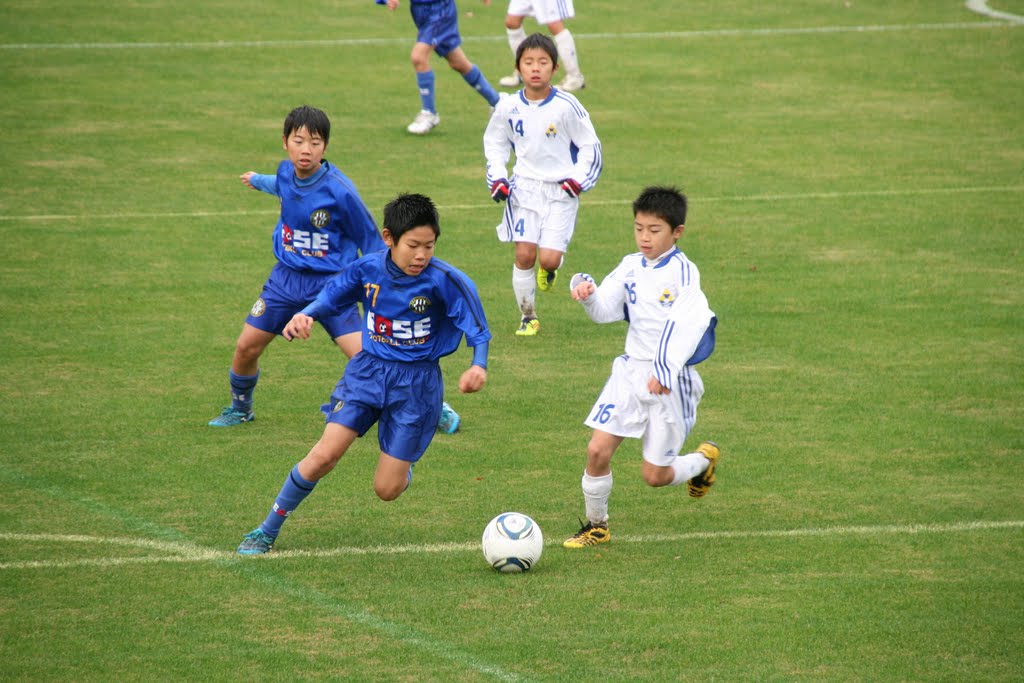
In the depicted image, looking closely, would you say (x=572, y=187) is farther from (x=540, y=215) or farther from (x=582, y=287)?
(x=582, y=287)

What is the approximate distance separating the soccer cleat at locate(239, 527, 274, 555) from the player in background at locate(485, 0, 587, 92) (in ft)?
38.9

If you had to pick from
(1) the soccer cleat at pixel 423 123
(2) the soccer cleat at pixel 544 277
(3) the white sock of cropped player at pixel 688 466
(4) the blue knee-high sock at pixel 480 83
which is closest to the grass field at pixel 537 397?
(1) the soccer cleat at pixel 423 123

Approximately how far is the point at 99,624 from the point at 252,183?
11.4 ft

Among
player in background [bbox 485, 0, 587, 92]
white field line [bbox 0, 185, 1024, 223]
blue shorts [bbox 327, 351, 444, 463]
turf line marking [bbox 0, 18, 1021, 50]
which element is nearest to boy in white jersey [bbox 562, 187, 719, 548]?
blue shorts [bbox 327, 351, 444, 463]

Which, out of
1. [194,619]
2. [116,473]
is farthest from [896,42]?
[194,619]

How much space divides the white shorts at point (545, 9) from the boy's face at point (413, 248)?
11.9 m

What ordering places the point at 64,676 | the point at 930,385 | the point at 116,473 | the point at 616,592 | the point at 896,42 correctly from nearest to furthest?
the point at 64,676 → the point at 616,592 → the point at 116,473 → the point at 930,385 → the point at 896,42

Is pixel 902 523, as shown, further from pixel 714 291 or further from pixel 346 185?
pixel 714 291

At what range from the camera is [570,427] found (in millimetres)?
9242

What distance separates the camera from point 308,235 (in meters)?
8.66

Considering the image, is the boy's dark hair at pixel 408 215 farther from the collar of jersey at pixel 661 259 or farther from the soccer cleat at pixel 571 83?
the soccer cleat at pixel 571 83

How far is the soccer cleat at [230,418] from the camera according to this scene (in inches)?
363

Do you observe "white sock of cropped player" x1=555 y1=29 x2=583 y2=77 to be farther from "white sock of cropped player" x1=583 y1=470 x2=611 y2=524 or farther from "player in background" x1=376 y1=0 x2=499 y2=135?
"white sock of cropped player" x1=583 y1=470 x2=611 y2=524

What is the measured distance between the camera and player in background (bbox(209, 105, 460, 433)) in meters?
8.45
